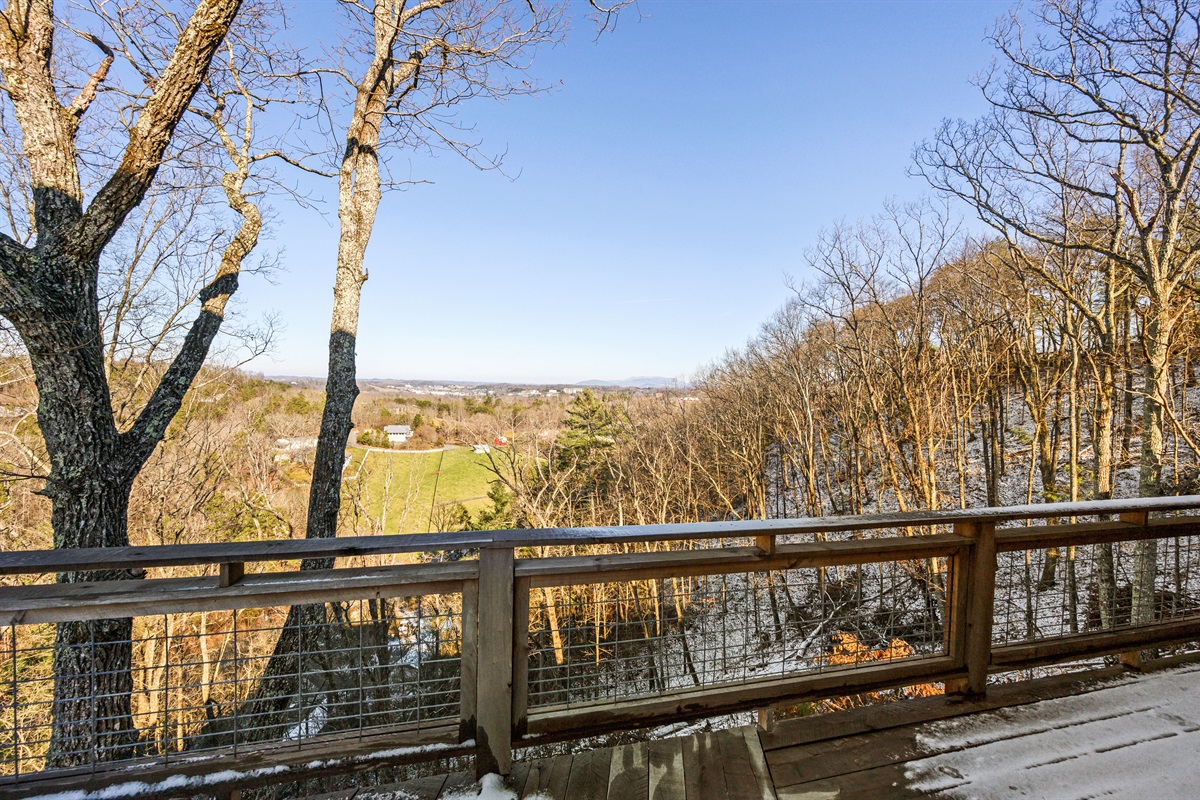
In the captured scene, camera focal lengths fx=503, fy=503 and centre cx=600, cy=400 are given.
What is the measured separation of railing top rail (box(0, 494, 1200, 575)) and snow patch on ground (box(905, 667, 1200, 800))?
828 mm

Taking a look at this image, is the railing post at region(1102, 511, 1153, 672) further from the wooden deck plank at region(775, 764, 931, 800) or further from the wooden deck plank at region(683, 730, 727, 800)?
the wooden deck plank at region(683, 730, 727, 800)

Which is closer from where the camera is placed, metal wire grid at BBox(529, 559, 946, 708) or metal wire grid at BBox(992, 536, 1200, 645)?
metal wire grid at BBox(529, 559, 946, 708)

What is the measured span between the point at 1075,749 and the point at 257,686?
6.90 m

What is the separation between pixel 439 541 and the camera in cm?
164

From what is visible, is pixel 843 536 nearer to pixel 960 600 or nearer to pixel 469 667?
pixel 960 600

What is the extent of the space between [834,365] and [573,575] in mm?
A: 15615

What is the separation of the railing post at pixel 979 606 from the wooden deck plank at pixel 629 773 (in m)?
1.53

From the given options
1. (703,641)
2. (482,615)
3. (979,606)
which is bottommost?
(703,641)

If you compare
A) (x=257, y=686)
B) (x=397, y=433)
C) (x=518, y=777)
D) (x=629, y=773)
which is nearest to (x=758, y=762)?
(x=629, y=773)

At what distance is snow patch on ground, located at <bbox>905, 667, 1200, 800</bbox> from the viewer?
172 centimetres

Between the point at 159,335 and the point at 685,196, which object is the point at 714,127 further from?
the point at 159,335

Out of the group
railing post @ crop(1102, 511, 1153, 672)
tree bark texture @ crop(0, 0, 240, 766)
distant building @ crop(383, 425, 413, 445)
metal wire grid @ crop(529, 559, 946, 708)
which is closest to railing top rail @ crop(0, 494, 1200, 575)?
metal wire grid @ crop(529, 559, 946, 708)

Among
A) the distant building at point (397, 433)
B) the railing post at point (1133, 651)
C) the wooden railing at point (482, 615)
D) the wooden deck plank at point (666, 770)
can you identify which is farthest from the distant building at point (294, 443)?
the railing post at point (1133, 651)

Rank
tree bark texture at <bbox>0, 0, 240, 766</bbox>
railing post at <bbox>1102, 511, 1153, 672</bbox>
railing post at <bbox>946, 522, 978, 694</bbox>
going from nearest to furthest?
railing post at <bbox>946, 522, 978, 694</bbox> → railing post at <bbox>1102, 511, 1153, 672</bbox> → tree bark texture at <bbox>0, 0, 240, 766</bbox>
